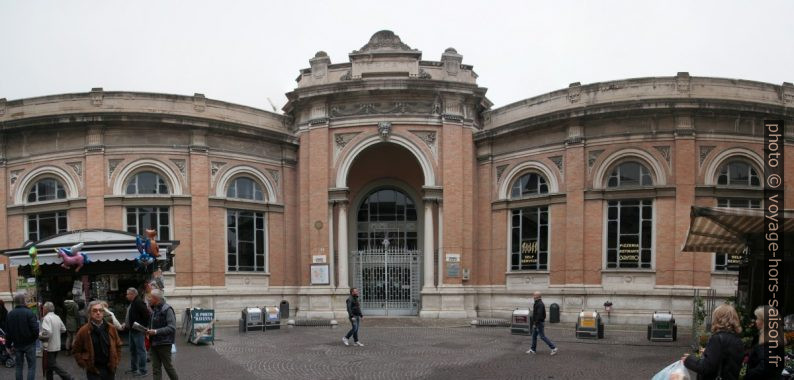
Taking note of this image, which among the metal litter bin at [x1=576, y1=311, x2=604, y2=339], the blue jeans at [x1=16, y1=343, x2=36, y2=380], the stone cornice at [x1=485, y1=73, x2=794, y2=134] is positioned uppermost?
the stone cornice at [x1=485, y1=73, x2=794, y2=134]

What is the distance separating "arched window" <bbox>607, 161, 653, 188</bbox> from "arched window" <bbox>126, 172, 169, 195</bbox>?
16365 millimetres

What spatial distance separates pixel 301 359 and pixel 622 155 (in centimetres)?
1349

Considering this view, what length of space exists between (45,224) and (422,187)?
14.3 m

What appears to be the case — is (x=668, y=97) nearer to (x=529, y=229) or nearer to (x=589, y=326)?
(x=529, y=229)

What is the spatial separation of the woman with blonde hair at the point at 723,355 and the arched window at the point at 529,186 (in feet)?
56.2

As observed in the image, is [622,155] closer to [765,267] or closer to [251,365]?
[765,267]

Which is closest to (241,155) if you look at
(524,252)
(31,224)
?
(31,224)

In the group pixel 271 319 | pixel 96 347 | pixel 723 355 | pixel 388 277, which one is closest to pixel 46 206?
pixel 271 319

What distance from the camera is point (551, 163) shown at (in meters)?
22.5

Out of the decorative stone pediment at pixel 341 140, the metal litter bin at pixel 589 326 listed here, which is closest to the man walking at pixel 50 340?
the metal litter bin at pixel 589 326

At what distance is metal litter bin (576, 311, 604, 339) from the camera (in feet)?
54.8

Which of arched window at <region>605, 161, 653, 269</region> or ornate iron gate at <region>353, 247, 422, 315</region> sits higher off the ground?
arched window at <region>605, 161, 653, 269</region>

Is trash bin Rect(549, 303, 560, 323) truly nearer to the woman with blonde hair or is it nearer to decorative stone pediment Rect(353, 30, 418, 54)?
decorative stone pediment Rect(353, 30, 418, 54)

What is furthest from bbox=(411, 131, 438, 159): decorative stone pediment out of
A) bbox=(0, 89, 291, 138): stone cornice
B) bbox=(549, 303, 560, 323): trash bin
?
bbox=(549, 303, 560, 323): trash bin
